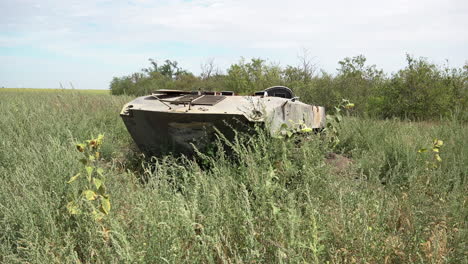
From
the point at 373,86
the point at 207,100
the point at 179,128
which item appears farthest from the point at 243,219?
the point at 373,86

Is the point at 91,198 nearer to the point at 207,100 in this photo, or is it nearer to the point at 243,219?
the point at 243,219

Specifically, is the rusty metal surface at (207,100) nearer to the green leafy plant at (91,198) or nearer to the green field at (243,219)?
the green field at (243,219)

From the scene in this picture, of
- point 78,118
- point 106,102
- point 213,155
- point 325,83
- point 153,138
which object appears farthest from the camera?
point 325,83

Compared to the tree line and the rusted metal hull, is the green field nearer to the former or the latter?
the rusted metal hull

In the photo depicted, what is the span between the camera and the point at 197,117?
16.1 feet

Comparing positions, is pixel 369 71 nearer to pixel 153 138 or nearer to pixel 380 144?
pixel 380 144

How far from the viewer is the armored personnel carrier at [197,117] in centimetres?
482

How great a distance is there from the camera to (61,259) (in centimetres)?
306

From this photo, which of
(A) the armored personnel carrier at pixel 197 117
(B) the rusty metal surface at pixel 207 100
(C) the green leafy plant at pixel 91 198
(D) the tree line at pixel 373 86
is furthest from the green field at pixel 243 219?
(D) the tree line at pixel 373 86

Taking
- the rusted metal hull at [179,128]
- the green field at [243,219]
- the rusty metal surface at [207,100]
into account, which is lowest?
the green field at [243,219]

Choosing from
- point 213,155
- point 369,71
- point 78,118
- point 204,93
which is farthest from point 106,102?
point 369,71

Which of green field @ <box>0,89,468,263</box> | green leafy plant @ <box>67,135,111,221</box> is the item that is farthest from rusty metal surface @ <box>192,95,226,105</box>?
green leafy plant @ <box>67,135,111,221</box>

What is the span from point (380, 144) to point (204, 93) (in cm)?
340

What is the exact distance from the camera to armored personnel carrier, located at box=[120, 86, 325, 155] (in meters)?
4.82
